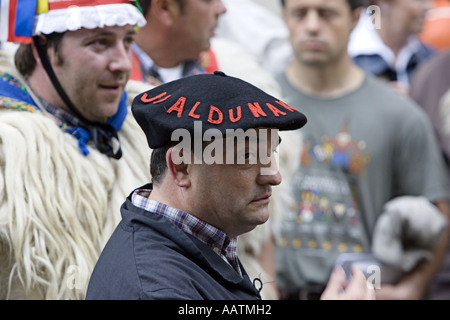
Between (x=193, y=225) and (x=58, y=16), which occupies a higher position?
(x=58, y=16)

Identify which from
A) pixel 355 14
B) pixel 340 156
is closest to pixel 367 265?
pixel 340 156

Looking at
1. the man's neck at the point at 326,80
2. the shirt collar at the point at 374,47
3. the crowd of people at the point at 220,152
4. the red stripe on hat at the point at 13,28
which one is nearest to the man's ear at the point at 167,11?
the crowd of people at the point at 220,152

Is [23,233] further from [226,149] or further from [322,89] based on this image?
[322,89]

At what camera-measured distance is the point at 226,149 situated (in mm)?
1853

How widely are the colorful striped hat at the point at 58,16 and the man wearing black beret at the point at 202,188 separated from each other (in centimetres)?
68

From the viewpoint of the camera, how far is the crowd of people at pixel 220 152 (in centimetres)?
186

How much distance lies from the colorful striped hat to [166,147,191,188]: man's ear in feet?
2.68

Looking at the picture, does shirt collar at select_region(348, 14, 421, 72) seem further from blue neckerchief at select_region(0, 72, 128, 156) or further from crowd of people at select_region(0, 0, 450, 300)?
blue neckerchief at select_region(0, 72, 128, 156)

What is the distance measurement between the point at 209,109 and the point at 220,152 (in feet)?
0.34

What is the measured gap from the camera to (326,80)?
3.90m

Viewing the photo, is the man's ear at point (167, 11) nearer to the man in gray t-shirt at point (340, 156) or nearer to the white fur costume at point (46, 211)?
the white fur costume at point (46, 211)

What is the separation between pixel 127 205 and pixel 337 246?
1.85 metres

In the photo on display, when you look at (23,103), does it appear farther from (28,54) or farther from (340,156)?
(340,156)

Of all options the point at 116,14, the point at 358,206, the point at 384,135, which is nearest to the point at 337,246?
the point at 358,206
